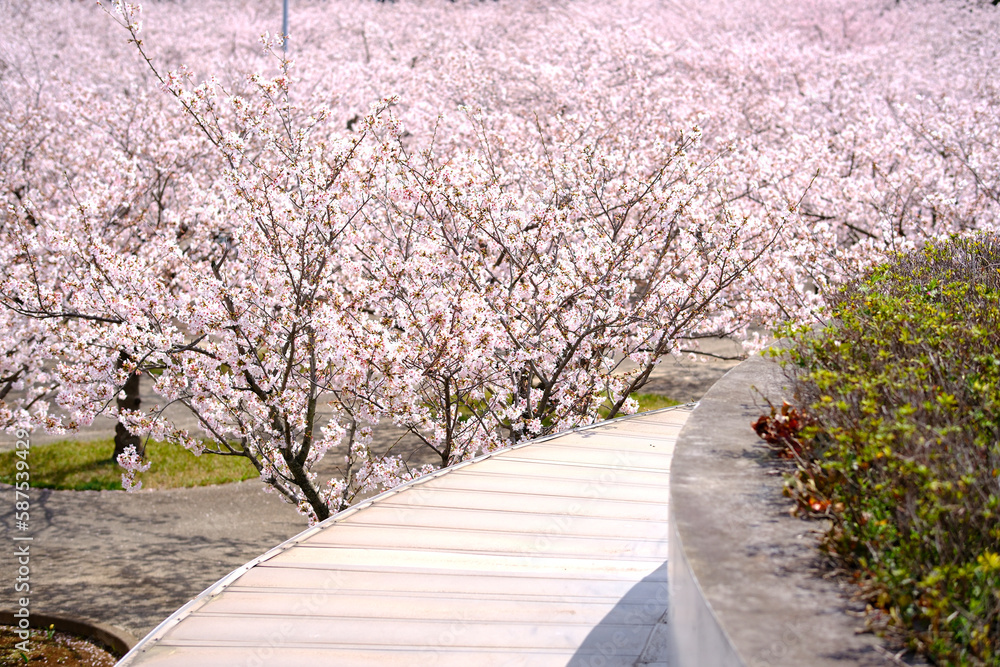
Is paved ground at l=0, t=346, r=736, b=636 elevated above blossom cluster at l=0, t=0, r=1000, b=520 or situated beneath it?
situated beneath

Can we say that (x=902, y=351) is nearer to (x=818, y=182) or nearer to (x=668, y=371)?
(x=818, y=182)

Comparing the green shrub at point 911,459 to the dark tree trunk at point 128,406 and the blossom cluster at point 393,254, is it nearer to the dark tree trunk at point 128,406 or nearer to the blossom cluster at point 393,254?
the blossom cluster at point 393,254

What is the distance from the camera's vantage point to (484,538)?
4.61 meters

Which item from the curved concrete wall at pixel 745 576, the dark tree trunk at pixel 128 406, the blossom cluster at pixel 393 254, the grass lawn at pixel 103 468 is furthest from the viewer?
the dark tree trunk at pixel 128 406

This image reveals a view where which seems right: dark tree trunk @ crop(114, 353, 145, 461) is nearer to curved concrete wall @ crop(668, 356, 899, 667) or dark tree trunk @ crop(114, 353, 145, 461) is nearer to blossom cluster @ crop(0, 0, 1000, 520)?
blossom cluster @ crop(0, 0, 1000, 520)

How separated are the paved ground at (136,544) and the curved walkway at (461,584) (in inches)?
139

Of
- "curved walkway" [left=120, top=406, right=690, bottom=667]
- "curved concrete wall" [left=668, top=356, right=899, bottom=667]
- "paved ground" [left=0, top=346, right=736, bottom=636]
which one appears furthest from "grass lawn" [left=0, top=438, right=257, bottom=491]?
"curved concrete wall" [left=668, top=356, right=899, bottom=667]

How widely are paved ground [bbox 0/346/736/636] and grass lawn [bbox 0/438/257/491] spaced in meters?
0.25

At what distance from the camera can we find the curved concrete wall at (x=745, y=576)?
210cm

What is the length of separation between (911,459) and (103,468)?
10848 millimetres

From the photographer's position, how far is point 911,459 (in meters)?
2.39

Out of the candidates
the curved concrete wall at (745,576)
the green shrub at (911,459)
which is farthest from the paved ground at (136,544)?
the green shrub at (911,459)

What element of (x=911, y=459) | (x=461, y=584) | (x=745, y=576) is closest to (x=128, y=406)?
(x=461, y=584)

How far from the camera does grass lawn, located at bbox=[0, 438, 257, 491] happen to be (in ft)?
34.2
